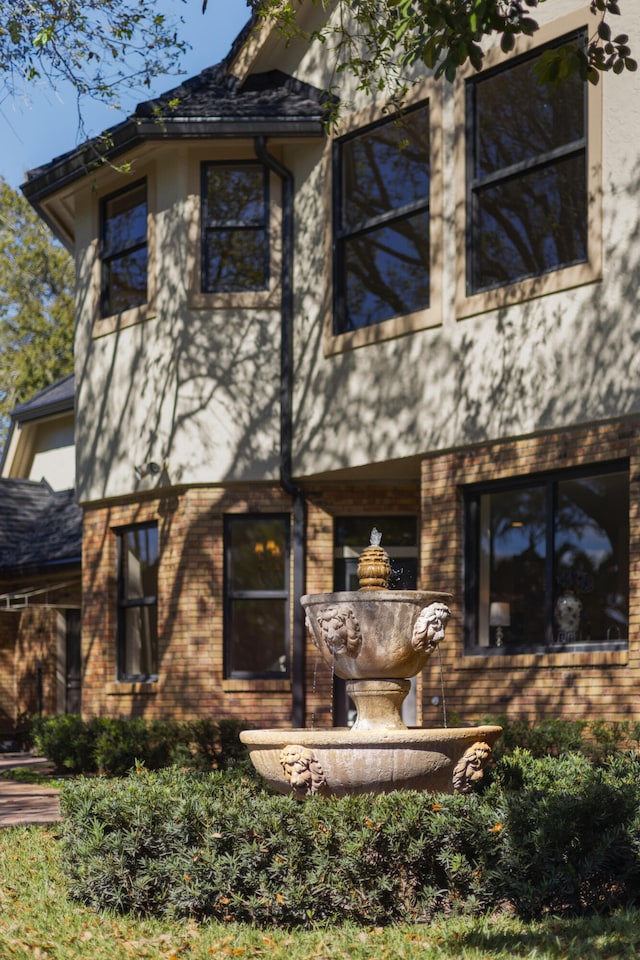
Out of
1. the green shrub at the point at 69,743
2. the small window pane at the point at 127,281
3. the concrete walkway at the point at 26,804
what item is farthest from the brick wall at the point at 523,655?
the small window pane at the point at 127,281

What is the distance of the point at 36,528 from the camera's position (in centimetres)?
2423

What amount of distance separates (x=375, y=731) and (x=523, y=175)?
6.88 m

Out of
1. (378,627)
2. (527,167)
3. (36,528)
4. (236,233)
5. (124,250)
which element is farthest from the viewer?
(36,528)

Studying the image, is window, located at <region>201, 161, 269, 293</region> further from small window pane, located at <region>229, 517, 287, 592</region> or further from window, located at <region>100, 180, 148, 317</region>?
small window pane, located at <region>229, 517, 287, 592</region>

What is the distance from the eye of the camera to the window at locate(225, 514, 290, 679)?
1550cm

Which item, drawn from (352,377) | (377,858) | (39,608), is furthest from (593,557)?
(39,608)

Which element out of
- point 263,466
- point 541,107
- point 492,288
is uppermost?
point 541,107

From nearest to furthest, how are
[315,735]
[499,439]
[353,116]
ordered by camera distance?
[315,735], [499,439], [353,116]

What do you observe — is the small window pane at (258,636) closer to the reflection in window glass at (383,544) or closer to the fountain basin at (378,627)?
the reflection in window glass at (383,544)

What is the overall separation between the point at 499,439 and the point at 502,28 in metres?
5.96

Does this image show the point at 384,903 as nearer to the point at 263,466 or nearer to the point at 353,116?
the point at 263,466

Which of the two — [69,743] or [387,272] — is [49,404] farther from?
[387,272]

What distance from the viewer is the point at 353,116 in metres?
14.8

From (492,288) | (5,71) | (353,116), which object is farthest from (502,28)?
(353,116)
